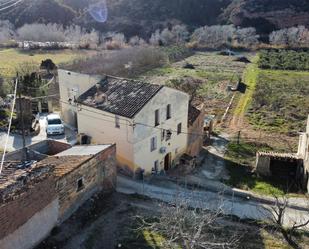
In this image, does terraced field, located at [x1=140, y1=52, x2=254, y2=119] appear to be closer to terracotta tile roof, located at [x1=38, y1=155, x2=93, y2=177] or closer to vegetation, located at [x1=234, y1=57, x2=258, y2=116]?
vegetation, located at [x1=234, y1=57, x2=258, y2=116]

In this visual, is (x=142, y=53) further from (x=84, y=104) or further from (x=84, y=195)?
(x=84, y=195)

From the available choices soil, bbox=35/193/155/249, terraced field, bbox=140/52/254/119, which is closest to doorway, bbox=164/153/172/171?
soil, bbox=35/193/155/249

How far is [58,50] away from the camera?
265 ft

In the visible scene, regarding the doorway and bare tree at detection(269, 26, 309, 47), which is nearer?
the doorway

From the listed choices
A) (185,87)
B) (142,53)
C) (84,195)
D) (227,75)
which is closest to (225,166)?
(84,195)

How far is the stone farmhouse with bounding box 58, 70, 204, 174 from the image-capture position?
28547 mm

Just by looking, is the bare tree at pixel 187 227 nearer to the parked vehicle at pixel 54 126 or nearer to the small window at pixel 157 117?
the small window at pixel 157 117

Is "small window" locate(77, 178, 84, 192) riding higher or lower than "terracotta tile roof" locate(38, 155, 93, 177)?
lower

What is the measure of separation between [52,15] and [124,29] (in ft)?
65.5

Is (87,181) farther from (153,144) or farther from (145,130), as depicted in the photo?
(153,144)

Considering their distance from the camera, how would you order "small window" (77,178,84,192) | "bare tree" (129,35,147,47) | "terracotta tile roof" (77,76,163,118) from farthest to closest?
"bare tree" (129,35,147,47)
"terracotta tile roof" (77,76,163,118)
"small window" (77,178,84,192)

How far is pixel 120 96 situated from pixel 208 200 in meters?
10.0

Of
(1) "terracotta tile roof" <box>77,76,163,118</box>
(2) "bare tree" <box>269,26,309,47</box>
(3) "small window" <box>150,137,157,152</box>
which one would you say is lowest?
(3) "small window" <box>150,137,157,152</box>

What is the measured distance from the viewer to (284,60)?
Answer: 244 feet
